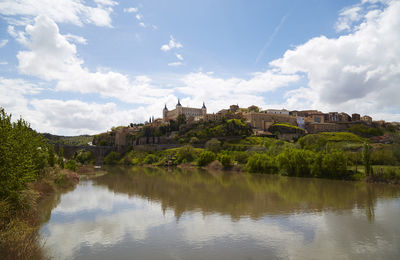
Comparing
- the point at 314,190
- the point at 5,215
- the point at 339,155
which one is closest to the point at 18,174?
the point at 5,215

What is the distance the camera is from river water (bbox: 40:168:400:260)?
1480 cm

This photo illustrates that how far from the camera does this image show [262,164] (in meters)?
63.5

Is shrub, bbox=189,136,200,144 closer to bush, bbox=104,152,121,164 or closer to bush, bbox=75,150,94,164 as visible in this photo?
bush, bbox=104,152,121,164

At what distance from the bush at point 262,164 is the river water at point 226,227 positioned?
3069 centimetres

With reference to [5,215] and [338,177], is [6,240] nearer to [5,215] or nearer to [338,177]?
[5,215]

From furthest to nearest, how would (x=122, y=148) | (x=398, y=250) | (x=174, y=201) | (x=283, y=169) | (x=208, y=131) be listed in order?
(x=122, y=148), (x=208, y=131), (x=283, y=169), (x=174, y=201), (x=398, y=250)

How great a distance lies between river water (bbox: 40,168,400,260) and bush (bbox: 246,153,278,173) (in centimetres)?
3069

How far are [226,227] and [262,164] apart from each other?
46.1m

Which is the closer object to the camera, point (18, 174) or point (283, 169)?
point (18, 174)

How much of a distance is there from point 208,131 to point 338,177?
74809 mm

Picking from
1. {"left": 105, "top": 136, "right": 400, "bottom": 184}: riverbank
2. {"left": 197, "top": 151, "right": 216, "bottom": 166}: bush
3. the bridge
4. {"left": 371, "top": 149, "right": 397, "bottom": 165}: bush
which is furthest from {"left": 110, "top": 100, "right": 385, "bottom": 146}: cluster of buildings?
{"left": 371, "top": 149, "right": 397, "bottom": 165}: bush

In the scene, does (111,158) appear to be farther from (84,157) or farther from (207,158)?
(207,158)

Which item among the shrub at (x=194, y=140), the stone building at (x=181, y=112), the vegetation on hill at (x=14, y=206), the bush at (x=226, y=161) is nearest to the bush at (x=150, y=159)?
the shrub at (x=194, y=140)

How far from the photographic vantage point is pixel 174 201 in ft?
96.3
